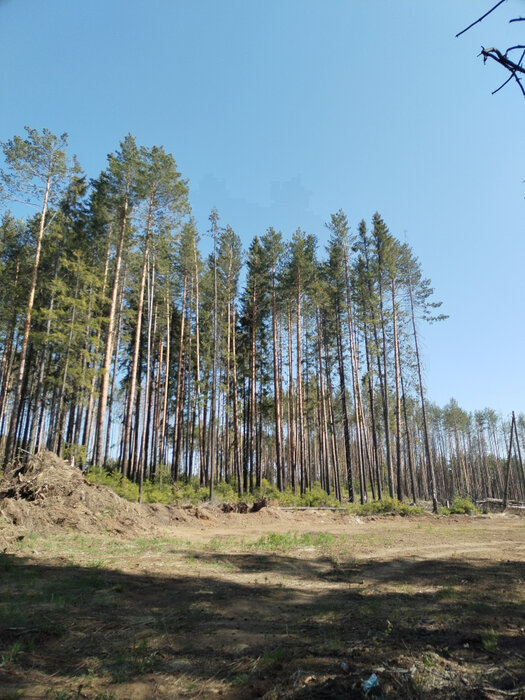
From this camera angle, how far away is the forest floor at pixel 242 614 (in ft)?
9.86

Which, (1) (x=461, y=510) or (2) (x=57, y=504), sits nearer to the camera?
(2) (x=57, y=504)

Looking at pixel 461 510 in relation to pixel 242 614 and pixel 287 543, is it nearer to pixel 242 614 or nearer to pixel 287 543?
pixel 287 543

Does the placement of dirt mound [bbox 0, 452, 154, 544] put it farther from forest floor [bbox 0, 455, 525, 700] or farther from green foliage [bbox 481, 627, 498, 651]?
green foliage [bbox 481, 627, 498, 651]

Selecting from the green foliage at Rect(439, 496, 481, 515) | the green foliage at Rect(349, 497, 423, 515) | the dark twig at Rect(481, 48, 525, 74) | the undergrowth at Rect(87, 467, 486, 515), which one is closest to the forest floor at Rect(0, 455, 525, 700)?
the dark twig at Rect(481, 48, 525, 74)

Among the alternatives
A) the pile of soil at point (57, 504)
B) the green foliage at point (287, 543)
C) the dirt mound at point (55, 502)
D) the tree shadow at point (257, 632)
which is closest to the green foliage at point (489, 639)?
the tree shadow at point (257, 632)

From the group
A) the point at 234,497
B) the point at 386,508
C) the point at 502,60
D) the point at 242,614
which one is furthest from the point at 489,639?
the point at 234,497

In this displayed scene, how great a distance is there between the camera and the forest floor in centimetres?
300

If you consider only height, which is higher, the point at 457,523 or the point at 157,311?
the point at 157,311

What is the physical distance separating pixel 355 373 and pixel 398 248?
9079mm

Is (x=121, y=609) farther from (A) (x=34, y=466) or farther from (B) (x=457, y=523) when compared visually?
(B) (x=457, y=523)

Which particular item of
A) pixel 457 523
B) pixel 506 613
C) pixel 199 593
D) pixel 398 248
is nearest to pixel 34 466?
pixel 199 593

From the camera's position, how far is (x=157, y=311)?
91.1 ft

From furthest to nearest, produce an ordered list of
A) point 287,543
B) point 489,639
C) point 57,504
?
point 57,504 → point 287,543 → point 489,639

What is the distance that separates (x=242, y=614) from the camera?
4.81 metres
